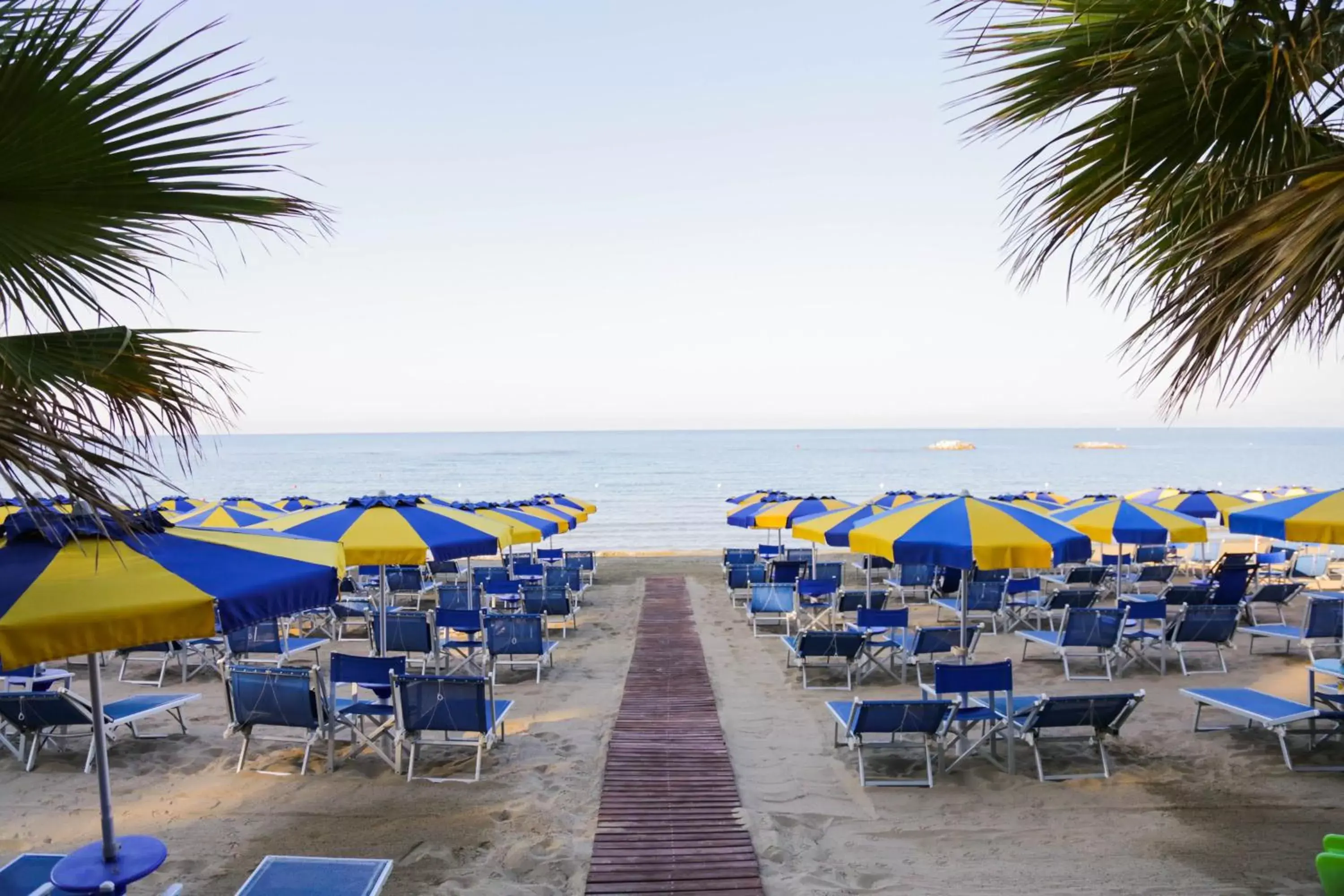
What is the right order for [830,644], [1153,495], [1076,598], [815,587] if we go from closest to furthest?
1. [830,644]
2. [1076,598]
3. [815,587]
4. [1153,495]

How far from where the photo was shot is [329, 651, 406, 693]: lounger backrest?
21.2 feet

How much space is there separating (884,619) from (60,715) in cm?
705

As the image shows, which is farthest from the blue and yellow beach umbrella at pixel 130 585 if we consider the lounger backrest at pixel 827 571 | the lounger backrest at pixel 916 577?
the lounger backrest at pixel 916 577

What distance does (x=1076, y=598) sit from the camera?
33.5ft

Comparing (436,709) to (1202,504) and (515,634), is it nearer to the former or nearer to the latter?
(515,634)

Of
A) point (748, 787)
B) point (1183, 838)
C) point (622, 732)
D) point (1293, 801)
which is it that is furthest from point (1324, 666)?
point (622, 732)

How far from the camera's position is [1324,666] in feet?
22.0

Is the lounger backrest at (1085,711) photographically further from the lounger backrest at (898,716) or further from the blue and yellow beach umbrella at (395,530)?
the blue and yellow beach umbrella at (395,530)

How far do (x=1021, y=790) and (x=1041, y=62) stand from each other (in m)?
4.69

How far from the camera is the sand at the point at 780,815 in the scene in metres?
4.45

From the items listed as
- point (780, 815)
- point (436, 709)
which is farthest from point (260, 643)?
point (780, 815)

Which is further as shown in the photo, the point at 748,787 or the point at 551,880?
the point at 748,787

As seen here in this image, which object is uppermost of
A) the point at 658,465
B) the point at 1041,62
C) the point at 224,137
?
the point at 1041,62

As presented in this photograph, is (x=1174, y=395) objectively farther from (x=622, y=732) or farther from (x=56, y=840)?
(x=56, y=840)
